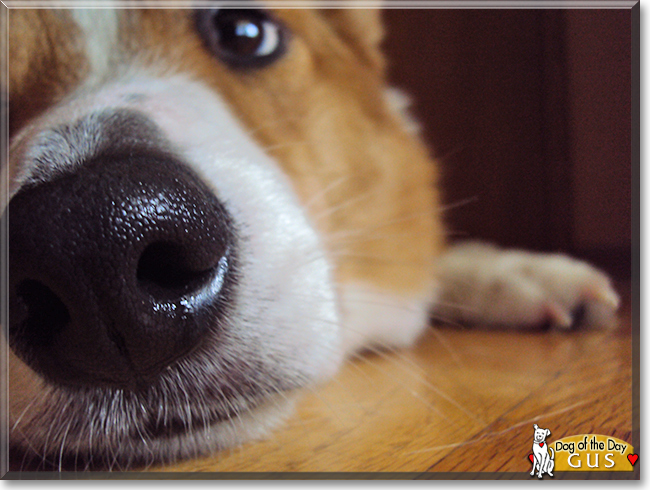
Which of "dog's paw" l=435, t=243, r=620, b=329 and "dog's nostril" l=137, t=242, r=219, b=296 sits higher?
"dog's paw" l=435, t=243, r=620, b=329

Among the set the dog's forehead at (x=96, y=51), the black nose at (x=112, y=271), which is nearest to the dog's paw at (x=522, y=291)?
the dog's forehead at (x=96, y=51)

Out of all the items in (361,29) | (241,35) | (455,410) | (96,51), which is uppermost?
(361,29)

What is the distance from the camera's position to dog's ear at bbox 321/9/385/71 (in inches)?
Answer: 57.3

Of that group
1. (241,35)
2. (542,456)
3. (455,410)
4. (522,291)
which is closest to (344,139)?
(241,35)

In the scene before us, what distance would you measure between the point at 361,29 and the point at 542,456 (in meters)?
1.05

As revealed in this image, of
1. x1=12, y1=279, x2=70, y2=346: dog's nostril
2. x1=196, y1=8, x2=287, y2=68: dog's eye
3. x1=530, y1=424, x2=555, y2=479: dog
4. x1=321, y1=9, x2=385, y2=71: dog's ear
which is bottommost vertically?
x1=12, y1=279, x2=70, y2=346: dog's nostril

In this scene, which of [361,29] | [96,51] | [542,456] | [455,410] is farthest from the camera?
[361,29]

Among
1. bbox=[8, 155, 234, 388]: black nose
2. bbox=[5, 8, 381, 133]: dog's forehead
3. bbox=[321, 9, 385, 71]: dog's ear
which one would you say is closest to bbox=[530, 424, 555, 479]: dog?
bbox=[8, 155, 234, 388]: black nose

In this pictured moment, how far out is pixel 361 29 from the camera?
4.92 ft

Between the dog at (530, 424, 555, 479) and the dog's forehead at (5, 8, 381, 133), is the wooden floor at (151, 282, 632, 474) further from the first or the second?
the dog's forehead at (5, 8, 381, 133)

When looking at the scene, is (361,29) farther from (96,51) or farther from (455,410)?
(455,410)

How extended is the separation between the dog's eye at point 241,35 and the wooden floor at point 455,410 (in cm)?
60

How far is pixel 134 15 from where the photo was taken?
1101 mm

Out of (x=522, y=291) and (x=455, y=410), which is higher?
(x=522, y=291)
